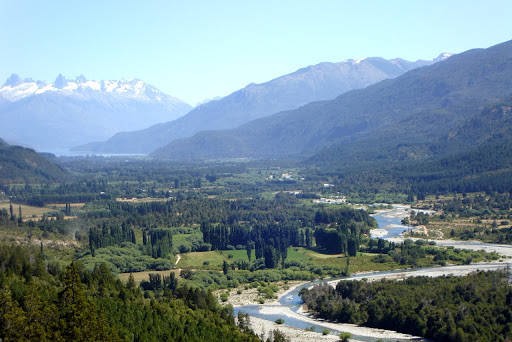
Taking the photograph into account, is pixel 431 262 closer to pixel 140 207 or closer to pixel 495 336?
pixel 495 336

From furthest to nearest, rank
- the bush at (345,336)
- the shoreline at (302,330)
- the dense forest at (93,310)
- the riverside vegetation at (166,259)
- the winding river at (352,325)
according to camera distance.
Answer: the winding river at (352,325) < the shoreline at (302,330) < the bush at (345,336) < the riverside vegetation at (166,259) < the dense forest at (93,310)

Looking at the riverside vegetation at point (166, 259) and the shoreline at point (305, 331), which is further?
the shoreline at point (305, 331)

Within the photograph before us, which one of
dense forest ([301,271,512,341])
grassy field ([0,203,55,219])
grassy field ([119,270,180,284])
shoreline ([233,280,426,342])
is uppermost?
grassy field ([0,203,55,219])

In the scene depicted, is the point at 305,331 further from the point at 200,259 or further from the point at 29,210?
the point at 29,210

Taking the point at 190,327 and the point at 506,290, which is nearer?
the point at 190,327

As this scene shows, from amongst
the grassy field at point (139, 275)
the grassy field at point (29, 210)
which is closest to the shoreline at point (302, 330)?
the grassy field at point (139, 275)

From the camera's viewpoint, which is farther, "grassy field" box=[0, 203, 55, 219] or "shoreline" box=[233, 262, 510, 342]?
"grassy field" box=[0, 203, 55, 219]

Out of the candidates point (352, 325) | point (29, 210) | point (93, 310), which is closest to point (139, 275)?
point (352, 325)

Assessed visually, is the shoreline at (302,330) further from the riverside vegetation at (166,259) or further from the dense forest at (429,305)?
the riverside vegetation at (166,259)

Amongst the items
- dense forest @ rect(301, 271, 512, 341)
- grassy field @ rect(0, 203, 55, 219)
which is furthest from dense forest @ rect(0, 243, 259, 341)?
grassy field @ rect(0, 203, 55, 219)

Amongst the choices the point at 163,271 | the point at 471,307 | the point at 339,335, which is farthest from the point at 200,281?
the point at 471,307

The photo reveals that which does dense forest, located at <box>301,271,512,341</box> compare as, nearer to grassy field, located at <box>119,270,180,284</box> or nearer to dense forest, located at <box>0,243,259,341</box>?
dense forest, located at <box>0,243,259,341</box>
